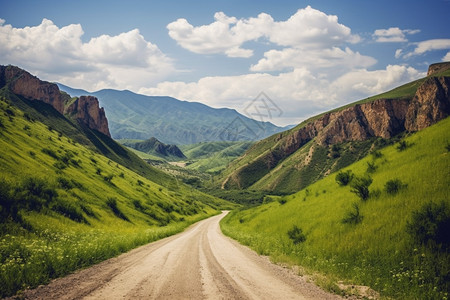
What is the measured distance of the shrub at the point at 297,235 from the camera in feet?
59.5

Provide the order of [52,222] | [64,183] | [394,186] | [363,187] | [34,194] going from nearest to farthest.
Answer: [394,186] < [363,187] < [52,222] < [34,194] < [64,183]

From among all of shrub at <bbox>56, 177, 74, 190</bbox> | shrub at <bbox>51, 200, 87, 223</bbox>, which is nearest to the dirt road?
shrub at <bbox>51, 200, 87, 223</bbox>

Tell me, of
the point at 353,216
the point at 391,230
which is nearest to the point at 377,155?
the point at 353,216

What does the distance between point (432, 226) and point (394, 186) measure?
489 cm

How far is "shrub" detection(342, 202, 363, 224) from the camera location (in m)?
15.0

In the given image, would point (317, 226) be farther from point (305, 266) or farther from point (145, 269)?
point (145, 269)

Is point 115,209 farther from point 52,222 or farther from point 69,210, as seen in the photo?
point 52,222

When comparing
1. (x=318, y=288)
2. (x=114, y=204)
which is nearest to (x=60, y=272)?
(x=318, y=288)

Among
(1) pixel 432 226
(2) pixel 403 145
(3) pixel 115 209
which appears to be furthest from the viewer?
(3) pixel 115 209

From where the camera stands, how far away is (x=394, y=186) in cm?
1511

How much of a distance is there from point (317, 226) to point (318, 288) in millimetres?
8823

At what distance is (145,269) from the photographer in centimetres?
1145

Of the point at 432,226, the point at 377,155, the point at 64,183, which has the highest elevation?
the point at 377,155

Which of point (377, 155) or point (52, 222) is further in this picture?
point (377, 155)
